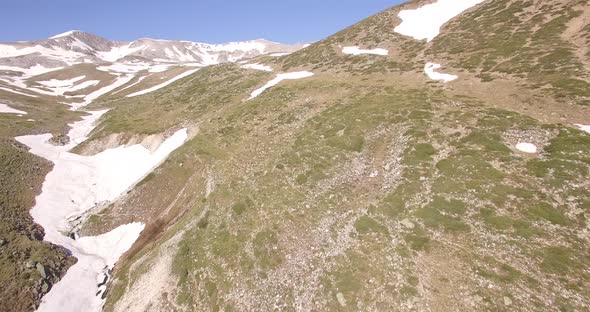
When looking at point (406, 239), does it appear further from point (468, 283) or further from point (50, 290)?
point (50, 290)

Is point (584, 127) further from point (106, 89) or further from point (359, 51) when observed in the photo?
point (106, 89)

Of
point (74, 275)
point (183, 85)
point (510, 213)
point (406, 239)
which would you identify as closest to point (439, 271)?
point (406, 239)

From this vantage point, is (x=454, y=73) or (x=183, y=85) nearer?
(x=454, y=73)

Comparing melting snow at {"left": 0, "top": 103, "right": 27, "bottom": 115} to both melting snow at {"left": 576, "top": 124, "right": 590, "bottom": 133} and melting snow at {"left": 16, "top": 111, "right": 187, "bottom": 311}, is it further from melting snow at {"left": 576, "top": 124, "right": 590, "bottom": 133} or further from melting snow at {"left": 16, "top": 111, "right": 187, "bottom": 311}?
melting snow at {"left": 576, "top": 124, "right": 590, "bottom": 133}

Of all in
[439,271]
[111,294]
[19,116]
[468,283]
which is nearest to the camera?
[468,283]

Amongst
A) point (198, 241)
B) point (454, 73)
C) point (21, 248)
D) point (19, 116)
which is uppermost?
point (19, 116)
